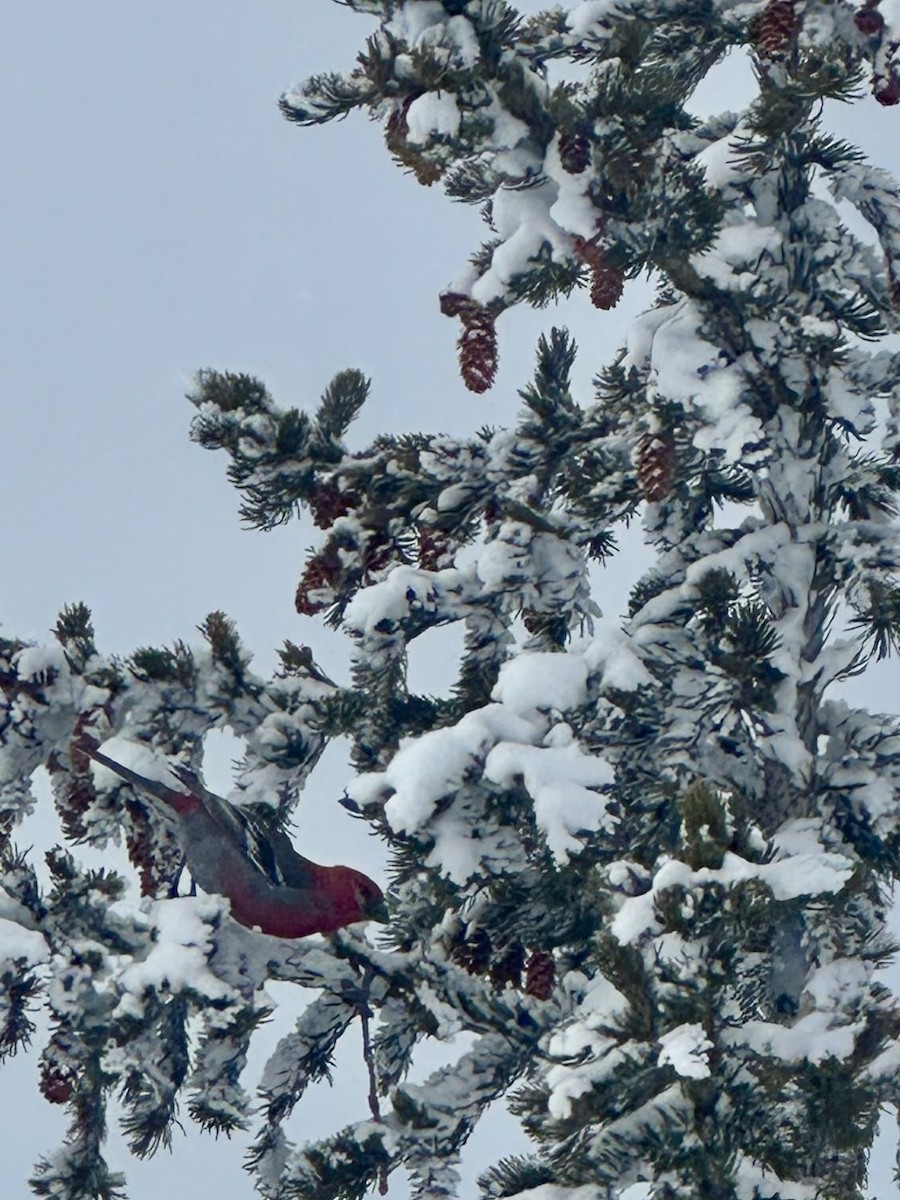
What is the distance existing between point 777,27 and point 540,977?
373 cm

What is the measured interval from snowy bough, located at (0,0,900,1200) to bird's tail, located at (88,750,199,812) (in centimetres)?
30

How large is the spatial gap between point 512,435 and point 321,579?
1.01m

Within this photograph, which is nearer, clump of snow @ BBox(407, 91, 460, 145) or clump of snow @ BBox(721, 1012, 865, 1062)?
clump of snow @ BBox(721, 1012, 865, 1062)

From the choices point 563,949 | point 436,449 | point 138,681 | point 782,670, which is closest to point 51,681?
point 138,681

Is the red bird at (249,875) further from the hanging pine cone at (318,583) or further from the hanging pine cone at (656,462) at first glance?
the hanging pine cone at (656,462)

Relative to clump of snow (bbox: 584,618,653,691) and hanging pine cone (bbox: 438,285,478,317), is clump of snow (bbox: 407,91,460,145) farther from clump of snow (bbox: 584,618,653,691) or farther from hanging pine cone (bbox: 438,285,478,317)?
clump of snow (bbox: 584,618,653,691)

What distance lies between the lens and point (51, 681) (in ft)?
20.2

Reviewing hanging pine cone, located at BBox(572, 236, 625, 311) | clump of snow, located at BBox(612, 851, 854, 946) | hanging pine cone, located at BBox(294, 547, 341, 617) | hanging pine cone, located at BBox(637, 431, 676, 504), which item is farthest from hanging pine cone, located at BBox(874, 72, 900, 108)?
clump of snow, located at BBox(612, 851, 854, 946)

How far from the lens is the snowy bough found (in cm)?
536

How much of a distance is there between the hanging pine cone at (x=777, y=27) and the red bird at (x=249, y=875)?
11.7 feet

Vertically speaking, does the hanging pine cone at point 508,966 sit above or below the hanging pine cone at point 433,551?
below

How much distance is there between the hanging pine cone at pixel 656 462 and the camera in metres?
6.04

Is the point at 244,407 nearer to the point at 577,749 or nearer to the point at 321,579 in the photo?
the point at 321,579

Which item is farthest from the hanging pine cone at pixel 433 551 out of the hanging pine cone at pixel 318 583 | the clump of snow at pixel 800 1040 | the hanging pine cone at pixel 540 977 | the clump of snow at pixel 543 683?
the clump of snow at pixel 800 1040
